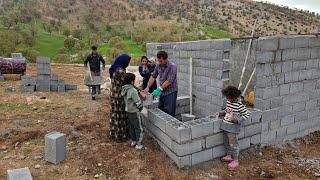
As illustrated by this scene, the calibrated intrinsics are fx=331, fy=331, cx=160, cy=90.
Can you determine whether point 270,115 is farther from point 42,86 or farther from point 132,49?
point 132,49

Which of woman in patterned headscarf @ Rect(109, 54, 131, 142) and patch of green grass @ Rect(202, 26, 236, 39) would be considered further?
patch of green grass @ Rect(202, 26, 236, 39)

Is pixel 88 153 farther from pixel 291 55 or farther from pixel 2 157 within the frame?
pixel 291 55

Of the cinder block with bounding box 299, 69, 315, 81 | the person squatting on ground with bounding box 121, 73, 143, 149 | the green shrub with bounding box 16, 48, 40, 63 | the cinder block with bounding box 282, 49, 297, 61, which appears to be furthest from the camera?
the green shrub with bounding box 16, 48, 40, 63

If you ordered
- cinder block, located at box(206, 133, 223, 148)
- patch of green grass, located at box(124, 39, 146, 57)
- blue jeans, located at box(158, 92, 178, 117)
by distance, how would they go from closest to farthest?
cinder block, located at box(206, 133, 223, 148)
blue jeans, located at box(158, 92, 178, 117)
patch of green grass, located at box(124, 39, 146, 57)

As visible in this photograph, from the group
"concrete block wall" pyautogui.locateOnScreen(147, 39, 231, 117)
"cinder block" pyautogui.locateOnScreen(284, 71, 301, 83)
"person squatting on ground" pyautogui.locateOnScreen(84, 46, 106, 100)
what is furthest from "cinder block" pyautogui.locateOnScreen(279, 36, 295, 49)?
"person squatting on ground" pyautogui.locateOnScreen(84, 46, 106, 100)

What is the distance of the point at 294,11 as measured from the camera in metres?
54.6

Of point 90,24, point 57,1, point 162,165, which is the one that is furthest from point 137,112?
point 57,1

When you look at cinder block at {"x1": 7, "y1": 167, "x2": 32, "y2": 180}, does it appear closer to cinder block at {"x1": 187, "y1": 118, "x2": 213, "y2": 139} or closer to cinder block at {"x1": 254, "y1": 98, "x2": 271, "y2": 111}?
cinder block at {"x1": 187, "y1": 118, "x2": 213, "y2": 139}

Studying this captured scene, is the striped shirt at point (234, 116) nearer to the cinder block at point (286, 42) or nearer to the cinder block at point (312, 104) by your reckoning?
the cinder block at point (286, 42)

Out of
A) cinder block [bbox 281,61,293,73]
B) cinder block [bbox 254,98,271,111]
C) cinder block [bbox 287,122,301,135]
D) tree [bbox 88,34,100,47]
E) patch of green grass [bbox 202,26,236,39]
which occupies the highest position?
patch of green grass [bbox 202,26,236,39]

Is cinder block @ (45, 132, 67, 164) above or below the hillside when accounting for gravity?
below

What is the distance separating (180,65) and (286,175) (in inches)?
139

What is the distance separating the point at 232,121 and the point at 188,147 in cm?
73

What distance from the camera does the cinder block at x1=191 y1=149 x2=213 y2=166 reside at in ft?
15.3
